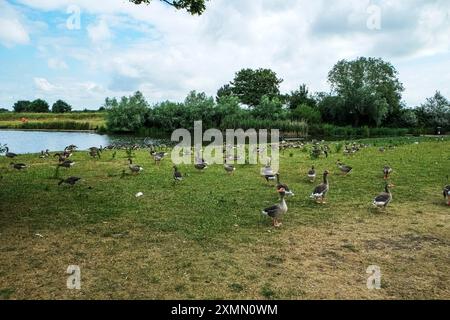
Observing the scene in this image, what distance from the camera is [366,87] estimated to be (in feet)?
274

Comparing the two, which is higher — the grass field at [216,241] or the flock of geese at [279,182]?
the flock of geese at [279,182]

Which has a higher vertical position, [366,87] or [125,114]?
[366,87]

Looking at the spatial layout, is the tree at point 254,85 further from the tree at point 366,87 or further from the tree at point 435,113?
the tree at point 435,113

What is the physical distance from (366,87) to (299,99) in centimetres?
1970

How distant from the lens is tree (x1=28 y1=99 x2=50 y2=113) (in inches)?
6082

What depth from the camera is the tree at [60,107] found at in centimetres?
15510

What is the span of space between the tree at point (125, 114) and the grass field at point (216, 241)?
63.9 meters

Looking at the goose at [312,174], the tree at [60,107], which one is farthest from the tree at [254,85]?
the goose at [312,174]

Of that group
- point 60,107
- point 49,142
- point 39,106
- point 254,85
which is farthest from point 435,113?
point 39,106

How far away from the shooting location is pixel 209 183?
63.0 feet

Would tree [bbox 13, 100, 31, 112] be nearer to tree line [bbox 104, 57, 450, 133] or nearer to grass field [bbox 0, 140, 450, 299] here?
tree line [bbox 104, 57, 450, 133]

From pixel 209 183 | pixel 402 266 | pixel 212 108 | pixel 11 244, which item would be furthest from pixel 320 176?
pixel 212 108

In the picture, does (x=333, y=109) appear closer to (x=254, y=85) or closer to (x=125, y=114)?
(x=254, y=85)
